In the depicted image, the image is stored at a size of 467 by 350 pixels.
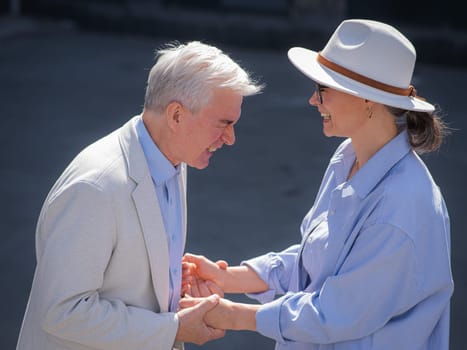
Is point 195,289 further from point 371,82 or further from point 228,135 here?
point 371,82

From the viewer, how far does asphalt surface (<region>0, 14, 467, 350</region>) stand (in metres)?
5.84

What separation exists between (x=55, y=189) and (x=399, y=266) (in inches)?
43.2

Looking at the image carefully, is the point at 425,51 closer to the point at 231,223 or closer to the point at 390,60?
the point at 231,223

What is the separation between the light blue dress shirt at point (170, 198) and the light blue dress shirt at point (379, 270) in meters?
0.31

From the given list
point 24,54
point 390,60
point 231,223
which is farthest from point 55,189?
point 24,54

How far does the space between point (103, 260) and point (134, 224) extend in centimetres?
15

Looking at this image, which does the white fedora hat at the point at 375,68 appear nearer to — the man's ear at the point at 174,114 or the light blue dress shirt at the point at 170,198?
the man's ear at the point at 174,114

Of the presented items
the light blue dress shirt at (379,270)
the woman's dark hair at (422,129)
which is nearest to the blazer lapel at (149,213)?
the light blue dress shirt at (379,270)

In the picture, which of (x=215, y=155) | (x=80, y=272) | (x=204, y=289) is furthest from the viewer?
(x=215, y=155)

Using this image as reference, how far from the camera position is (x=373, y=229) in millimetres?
2449

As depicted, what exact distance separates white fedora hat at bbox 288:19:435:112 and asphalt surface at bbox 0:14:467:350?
99.1 inches

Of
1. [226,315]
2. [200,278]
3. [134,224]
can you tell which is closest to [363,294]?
[226,315]

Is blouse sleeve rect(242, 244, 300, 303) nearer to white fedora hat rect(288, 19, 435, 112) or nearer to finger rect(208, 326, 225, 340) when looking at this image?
finger rect(208, 326, 225, 340)

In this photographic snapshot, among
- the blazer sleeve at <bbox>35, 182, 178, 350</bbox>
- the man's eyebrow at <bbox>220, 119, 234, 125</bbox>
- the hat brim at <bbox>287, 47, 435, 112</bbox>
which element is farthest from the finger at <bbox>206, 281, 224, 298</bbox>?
the hat brim at <bbox>287, 47, 435, 112</bbox>
